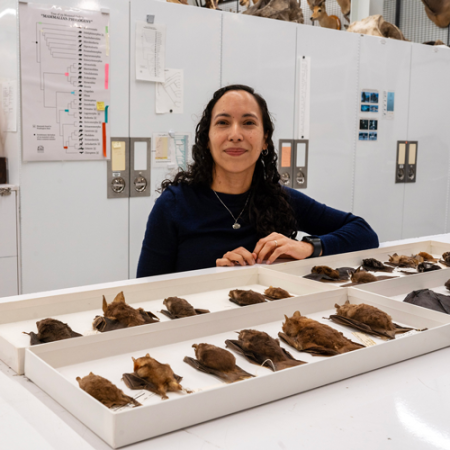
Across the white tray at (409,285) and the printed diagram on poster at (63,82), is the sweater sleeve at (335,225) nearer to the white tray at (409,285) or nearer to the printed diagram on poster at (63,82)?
the white tray at (409,285)

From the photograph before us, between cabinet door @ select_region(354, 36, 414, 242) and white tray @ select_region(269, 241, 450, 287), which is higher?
cabinet door @ select_region(354, 36, 414, 242)

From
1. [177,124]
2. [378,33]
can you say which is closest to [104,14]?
[177,124]

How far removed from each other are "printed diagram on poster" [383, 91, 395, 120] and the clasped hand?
3.08 metres

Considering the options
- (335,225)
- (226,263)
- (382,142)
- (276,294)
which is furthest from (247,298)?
(382,142)

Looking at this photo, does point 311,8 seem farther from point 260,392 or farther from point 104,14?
point 260,392

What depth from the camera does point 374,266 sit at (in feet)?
6.02

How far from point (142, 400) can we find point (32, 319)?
49 centimetres

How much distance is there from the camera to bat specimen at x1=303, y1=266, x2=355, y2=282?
1.67 m

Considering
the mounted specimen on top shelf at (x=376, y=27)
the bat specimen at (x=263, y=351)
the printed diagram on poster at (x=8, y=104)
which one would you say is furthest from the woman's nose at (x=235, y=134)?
the mounted specimen on top shelf at (x=376, y=27)

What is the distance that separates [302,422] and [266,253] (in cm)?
102

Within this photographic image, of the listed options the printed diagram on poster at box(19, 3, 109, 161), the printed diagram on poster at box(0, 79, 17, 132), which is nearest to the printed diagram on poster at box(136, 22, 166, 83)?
the printed diagram on poster at box(19, 3, 109, 161)

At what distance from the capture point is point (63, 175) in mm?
3213

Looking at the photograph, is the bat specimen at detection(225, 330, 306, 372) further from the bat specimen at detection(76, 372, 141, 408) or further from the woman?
the woman

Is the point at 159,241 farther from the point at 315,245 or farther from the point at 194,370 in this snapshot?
the point at 194,370
